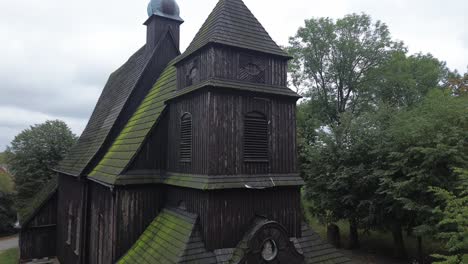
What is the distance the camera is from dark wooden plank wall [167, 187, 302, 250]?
8.51 meters

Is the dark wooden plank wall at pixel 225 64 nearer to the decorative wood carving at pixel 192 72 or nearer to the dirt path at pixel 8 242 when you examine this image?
the decorative wood carving at pixel 192 72

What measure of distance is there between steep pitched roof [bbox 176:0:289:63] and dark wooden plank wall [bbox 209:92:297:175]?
1.59 m

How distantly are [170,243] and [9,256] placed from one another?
725 inches

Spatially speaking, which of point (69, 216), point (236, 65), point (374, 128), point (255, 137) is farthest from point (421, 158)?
point (69, 216)

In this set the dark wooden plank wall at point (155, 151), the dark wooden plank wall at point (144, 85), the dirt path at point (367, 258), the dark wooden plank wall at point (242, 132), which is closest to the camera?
the dark wooden plank wall at point (242, 132)

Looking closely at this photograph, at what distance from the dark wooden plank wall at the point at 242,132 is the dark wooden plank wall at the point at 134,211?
310cm

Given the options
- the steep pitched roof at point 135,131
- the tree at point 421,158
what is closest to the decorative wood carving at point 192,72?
the steep pitched roof at point 135,131

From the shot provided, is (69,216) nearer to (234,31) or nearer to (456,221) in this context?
(234,31)

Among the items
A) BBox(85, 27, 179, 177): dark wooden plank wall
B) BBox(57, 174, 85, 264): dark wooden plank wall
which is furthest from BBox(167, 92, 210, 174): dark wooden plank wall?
BBox(57, 174, 85, 264): dark wooden plank wall

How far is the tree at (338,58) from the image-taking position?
28.0m

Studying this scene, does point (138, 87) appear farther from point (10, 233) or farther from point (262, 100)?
point (10, 233)

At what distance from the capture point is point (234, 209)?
888cm

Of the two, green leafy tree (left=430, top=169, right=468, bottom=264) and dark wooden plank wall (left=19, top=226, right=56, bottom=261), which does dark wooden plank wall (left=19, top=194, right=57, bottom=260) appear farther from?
green leafy tree (left=430, top=169, right=468, bottom=264)

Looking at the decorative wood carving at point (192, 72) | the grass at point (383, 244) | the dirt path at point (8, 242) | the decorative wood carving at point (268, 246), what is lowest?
the dirt path at point (8, 242)
